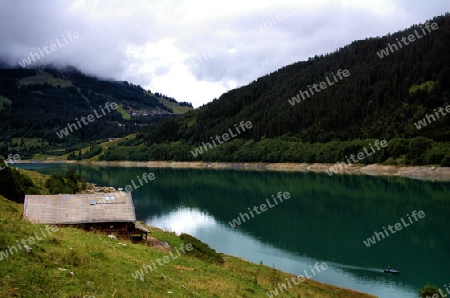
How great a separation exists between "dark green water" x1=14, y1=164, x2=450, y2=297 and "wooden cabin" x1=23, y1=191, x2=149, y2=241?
485 inches

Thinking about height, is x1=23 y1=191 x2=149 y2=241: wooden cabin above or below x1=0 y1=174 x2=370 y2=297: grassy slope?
above

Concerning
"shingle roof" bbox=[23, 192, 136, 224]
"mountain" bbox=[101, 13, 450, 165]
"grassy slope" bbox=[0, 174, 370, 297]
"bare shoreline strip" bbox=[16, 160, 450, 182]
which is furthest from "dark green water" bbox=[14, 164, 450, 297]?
"mountain" bbox=[101, 13, 450, 165]

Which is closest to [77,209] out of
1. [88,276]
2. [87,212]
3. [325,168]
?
[87,212]

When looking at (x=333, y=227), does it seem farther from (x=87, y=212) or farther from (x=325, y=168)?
(x=325, y=168)

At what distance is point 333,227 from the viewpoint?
48.6 metres

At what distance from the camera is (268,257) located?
120 feet

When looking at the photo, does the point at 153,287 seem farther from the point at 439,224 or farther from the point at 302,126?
the point at 302,126

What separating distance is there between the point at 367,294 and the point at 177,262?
14297mm

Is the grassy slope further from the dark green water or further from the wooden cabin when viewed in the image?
the dark green water

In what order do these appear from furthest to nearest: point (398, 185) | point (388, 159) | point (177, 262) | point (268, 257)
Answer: point (388, 159), point (398, 185), point (268, 257), point (177, 262)

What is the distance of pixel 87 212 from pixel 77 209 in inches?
32.0

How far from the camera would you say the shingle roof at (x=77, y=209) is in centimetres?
2779

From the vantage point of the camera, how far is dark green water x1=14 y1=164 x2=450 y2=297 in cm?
3183

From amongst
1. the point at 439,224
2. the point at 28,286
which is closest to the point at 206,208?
the point at 439,224
